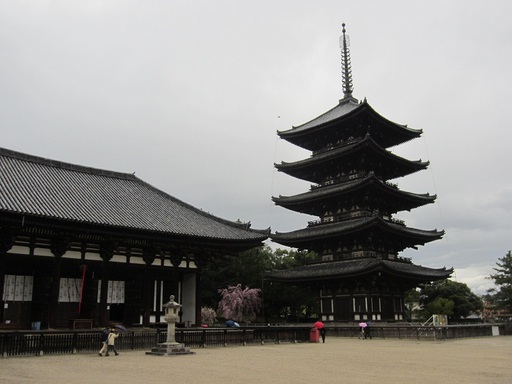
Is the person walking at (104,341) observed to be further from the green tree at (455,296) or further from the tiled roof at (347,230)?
the green tree at (455,296)

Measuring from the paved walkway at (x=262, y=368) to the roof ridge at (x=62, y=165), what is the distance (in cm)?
1472

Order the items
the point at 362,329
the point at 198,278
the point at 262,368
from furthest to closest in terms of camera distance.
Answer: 1. the point at 362,329
2. the point at 198,278
3. the point at 262,368

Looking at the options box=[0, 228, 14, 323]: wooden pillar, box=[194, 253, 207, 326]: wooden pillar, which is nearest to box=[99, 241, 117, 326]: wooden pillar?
box=[0, 228, 14, 323]: wooden pillar

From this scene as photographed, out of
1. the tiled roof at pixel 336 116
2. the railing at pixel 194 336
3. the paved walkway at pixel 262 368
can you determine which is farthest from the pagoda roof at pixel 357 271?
the paved walkway at pixel 262 368

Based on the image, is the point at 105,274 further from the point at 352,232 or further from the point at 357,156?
the point at 357,156

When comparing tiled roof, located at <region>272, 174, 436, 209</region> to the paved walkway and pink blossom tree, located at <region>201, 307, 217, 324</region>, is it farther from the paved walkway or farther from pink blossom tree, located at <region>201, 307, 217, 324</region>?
the paved walkway

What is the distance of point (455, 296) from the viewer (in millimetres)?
54500

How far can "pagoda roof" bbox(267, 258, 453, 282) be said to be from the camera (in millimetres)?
34875

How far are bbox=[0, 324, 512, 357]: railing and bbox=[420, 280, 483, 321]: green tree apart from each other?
18.4 metres

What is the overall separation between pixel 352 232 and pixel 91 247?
2033 cm

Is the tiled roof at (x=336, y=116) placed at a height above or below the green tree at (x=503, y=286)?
above

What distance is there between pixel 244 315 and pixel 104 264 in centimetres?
3524

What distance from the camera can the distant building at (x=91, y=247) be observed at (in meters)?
22.8

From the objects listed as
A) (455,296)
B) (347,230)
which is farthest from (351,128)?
(455,296)
